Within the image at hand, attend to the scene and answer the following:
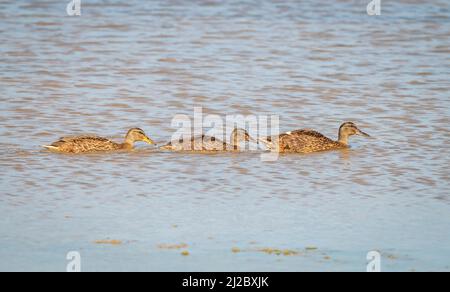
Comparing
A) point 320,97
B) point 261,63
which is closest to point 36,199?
point 320,97

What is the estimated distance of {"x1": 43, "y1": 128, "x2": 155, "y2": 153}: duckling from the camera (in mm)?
11055

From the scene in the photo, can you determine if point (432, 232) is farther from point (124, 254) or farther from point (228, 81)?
point (228, 81)

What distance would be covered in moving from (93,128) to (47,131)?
0.62 metres

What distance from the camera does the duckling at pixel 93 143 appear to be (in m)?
11.1

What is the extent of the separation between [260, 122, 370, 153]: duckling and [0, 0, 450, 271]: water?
150 millimetres

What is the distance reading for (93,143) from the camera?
438 inches

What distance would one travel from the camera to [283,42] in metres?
17.5
